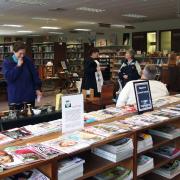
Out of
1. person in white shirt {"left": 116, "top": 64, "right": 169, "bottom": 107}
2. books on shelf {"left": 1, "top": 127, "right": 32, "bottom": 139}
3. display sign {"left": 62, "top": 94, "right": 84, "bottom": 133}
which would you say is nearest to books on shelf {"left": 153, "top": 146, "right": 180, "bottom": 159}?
person in white shirt {"left": 116, "top": 64, "right": 169, "bottom": 107}

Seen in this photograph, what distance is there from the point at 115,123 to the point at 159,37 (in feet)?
38.7

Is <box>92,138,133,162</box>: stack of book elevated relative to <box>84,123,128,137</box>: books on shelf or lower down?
lower down

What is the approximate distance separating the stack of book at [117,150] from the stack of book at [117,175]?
0.16m

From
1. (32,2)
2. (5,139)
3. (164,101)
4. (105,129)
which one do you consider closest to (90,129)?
(105,129)

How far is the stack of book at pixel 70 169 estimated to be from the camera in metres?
1.85

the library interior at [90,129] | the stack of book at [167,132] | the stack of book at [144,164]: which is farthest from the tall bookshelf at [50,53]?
the stack of book at [144,164]

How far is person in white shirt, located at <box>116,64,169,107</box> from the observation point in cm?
334

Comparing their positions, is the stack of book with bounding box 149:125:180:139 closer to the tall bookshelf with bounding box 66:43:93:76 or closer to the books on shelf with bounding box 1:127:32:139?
the books on shelf with bounding box 1:127:32:139

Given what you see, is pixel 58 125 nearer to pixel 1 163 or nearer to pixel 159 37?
pixel 1 163

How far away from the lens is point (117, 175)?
2.37 m

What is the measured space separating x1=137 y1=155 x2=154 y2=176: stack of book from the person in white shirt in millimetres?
841

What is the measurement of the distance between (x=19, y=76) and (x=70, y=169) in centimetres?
212

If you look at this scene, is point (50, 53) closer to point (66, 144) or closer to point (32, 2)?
point (32, 2)

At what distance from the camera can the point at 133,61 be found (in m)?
6.55
